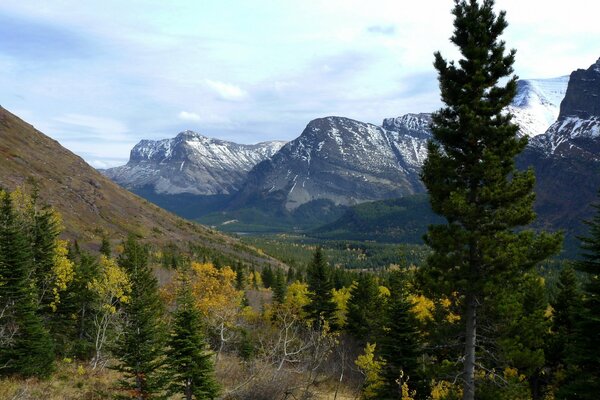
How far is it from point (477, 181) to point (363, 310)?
3726 centimetres

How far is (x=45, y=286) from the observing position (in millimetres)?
35125

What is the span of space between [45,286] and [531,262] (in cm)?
3468

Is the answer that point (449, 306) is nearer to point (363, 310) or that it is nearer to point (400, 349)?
point (400, 349)

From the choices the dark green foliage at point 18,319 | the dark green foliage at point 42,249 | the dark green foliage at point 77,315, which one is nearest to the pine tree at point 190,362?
the dark green foliage at point 18,319

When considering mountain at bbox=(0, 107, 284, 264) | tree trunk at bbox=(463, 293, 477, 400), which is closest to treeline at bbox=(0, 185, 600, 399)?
tree trunk at bbox=(463, 293, 477, 400)

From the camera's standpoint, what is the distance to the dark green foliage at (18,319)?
27.9 m

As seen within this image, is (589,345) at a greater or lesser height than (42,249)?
lesser

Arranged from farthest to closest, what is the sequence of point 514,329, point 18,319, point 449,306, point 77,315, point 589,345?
1. point 77,315
2. point 18,319
3. point 449,306
4. point 589,345
5. point 514,329

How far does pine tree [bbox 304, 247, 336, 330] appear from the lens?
51000mm

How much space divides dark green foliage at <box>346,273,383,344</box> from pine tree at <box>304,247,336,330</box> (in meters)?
2.59

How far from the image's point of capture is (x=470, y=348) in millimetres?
17641

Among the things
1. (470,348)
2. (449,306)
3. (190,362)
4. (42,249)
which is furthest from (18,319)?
(470,348)

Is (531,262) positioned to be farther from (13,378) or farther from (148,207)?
(148,207)

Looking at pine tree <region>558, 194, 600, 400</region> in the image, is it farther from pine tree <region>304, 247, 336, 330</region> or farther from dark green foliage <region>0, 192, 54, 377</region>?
pine tree <region>304, 247, 336, 330</region>
